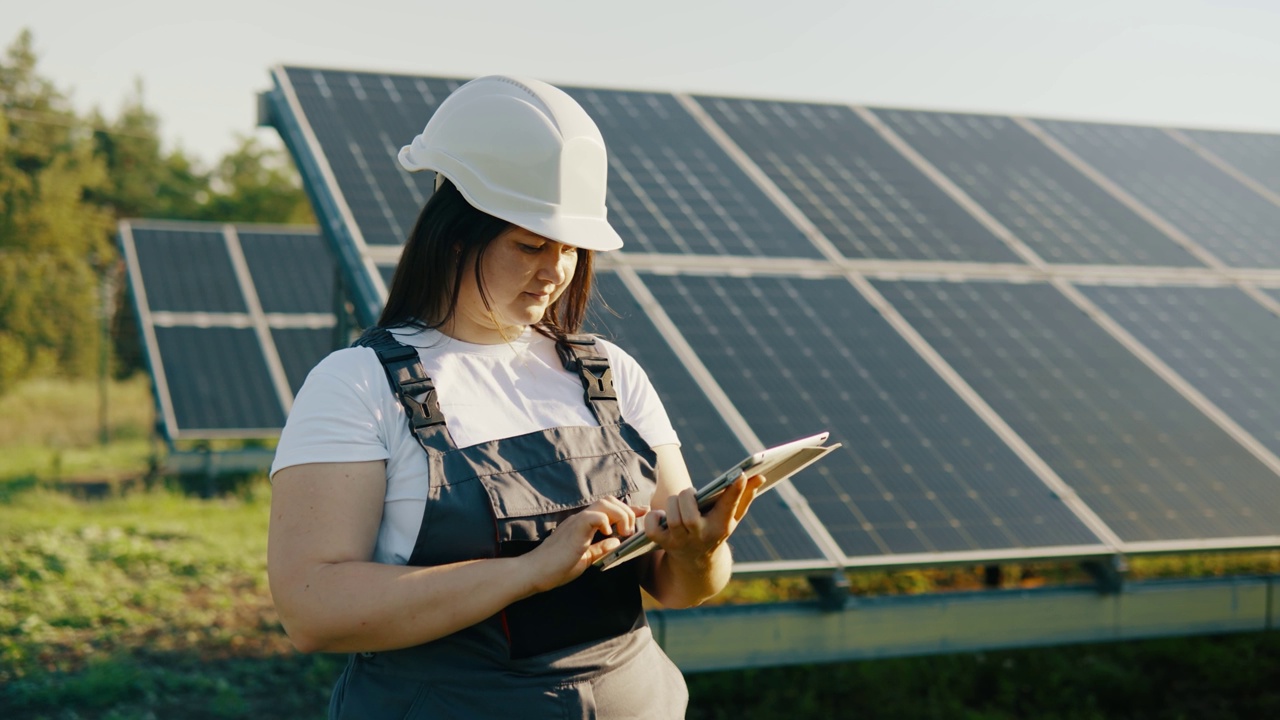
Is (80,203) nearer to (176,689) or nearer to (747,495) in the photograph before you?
(176,689)

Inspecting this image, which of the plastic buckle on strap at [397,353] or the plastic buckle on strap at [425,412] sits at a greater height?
the plastic buckle on strap at [397,353]

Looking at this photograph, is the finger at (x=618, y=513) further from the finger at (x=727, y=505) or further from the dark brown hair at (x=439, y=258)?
the dark brown hair at (x=439, y=258)

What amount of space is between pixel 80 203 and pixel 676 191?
33010 millimetres

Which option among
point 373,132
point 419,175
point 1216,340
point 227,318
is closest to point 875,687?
point 1216,340

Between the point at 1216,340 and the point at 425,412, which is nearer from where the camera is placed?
the point at 425,412

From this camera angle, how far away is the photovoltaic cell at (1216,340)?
6066 mm

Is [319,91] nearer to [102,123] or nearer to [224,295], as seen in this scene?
[224,295]

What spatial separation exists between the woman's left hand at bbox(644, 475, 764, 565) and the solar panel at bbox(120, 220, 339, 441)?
8.80m

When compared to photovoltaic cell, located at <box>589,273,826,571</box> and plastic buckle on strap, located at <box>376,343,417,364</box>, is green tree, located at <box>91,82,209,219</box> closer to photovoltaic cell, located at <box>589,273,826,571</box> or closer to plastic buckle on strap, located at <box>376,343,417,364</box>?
photovoltaic cell, located at <box>589,273,826,571</box>

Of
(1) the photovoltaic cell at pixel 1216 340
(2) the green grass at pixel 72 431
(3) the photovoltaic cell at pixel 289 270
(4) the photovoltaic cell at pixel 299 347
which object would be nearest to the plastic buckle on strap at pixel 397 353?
(1) the photovoltaic cell at pixel 1216 340

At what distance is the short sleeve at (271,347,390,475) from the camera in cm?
199

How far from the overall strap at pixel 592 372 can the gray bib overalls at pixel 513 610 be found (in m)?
0.06

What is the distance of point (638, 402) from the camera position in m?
2.46

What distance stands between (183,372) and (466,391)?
31.0 feet
